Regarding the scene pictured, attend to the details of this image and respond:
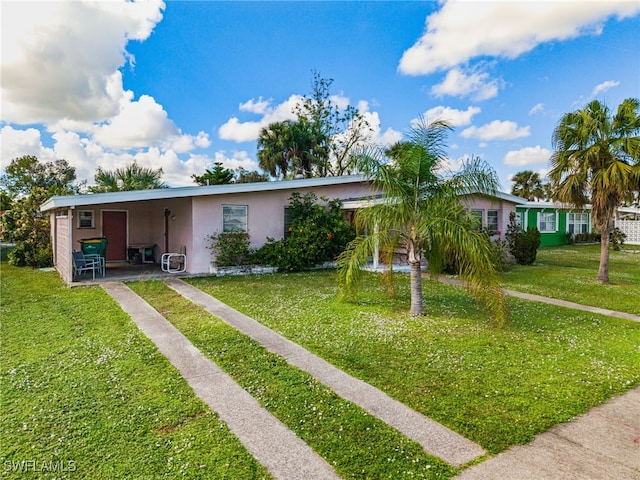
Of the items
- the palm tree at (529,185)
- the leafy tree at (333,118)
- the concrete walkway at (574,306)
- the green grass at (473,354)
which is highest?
the leafy tree at (333,118)

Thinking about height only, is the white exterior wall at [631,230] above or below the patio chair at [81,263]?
above

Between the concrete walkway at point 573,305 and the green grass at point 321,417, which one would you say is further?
the concrete walkway at point 573,305

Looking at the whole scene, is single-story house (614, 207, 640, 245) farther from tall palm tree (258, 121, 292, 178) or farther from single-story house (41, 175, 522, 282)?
tall palm tree (258, 121, 292, 178)

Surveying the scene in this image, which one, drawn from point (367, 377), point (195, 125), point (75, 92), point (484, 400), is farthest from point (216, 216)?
point (195, 125)

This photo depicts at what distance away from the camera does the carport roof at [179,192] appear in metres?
9.84

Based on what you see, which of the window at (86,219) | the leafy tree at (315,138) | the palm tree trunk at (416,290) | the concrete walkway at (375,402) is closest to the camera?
the concrete walkway at (375,402)

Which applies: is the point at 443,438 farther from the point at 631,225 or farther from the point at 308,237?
the point at 631,225

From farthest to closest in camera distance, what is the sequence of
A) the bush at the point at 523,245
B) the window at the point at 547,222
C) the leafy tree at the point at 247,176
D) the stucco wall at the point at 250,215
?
the leafy tree at the point at 247,176 → the window at the point at 547,222 → the bush at the point at 523,245 → the stucco wall at the point at 250,215

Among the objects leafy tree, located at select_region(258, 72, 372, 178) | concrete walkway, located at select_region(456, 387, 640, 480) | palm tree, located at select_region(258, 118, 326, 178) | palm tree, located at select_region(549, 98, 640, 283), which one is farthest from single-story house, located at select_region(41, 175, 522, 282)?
palm tree, located at select_region(258, 118, 326, 178)

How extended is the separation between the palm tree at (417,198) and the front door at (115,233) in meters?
12.5

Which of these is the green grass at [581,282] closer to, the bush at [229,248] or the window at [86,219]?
the bush at [229,248]

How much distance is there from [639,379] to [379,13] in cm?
1455

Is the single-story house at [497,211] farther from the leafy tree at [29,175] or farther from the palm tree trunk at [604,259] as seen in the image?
the leafy tree at [29,175]

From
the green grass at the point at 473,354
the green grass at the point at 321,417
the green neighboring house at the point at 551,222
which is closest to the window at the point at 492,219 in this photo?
the green grass at the point at 473,354
